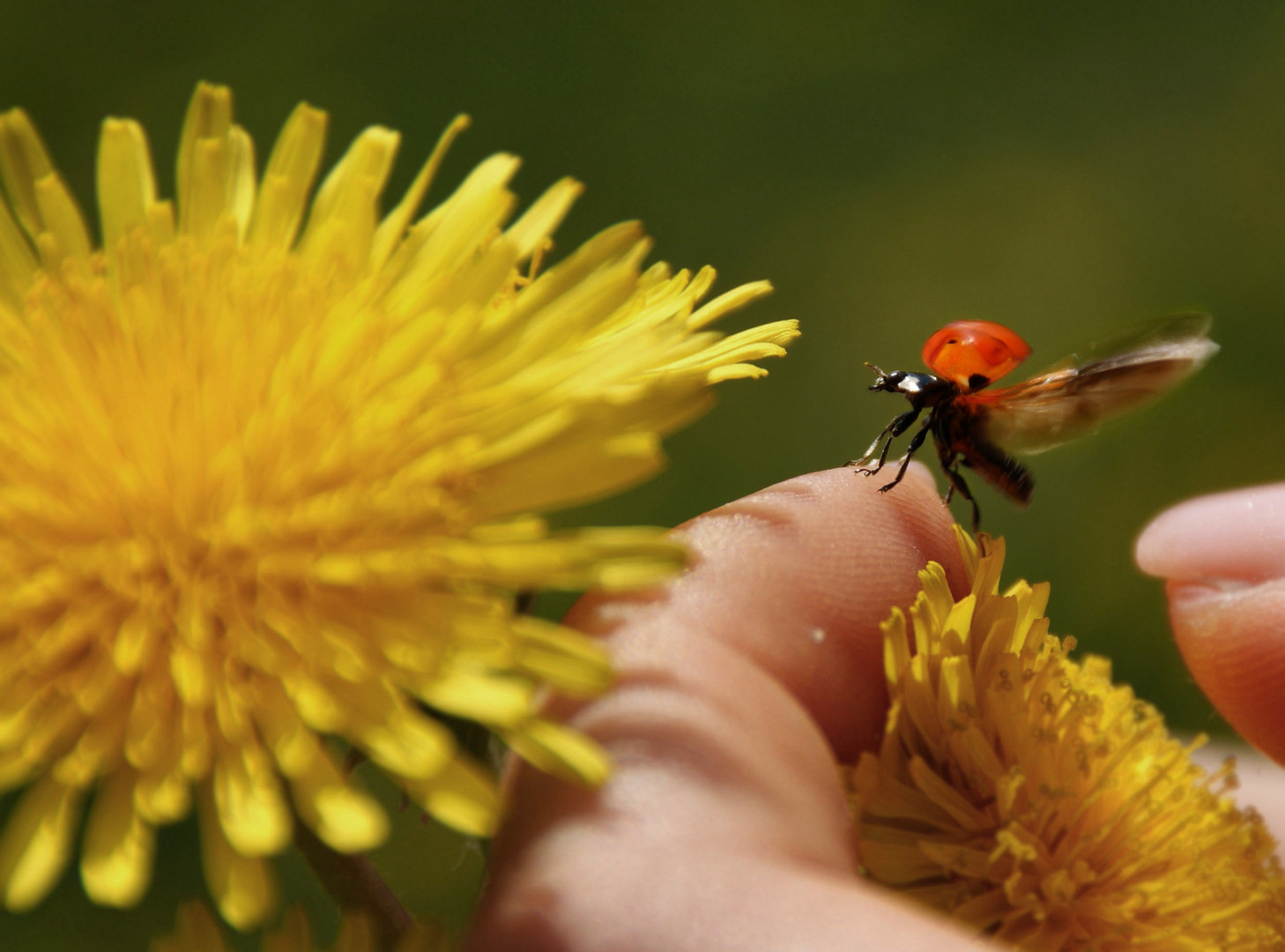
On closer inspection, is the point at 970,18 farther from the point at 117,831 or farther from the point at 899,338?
the point at 117,831

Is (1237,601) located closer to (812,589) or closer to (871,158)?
(812,589)

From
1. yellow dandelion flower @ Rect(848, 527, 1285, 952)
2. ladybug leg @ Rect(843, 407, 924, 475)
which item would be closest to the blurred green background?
ladybug leg @ Rect(843, 407, 924, 475)


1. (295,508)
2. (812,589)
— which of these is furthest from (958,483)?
(295,508)

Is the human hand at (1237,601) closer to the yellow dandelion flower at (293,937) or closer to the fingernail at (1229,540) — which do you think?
the fingernail at (1229,540)

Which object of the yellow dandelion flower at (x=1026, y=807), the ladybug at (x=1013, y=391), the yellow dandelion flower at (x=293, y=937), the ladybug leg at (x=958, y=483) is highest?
the ladybug at (x=1013, y=391)

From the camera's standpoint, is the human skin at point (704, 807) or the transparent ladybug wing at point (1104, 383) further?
the transparent ladybug wing at point (1104, 383)

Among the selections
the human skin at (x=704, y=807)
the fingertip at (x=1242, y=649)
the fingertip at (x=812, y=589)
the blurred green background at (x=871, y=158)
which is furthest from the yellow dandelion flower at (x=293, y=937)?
the blurred green background at (x=871, y=158)
